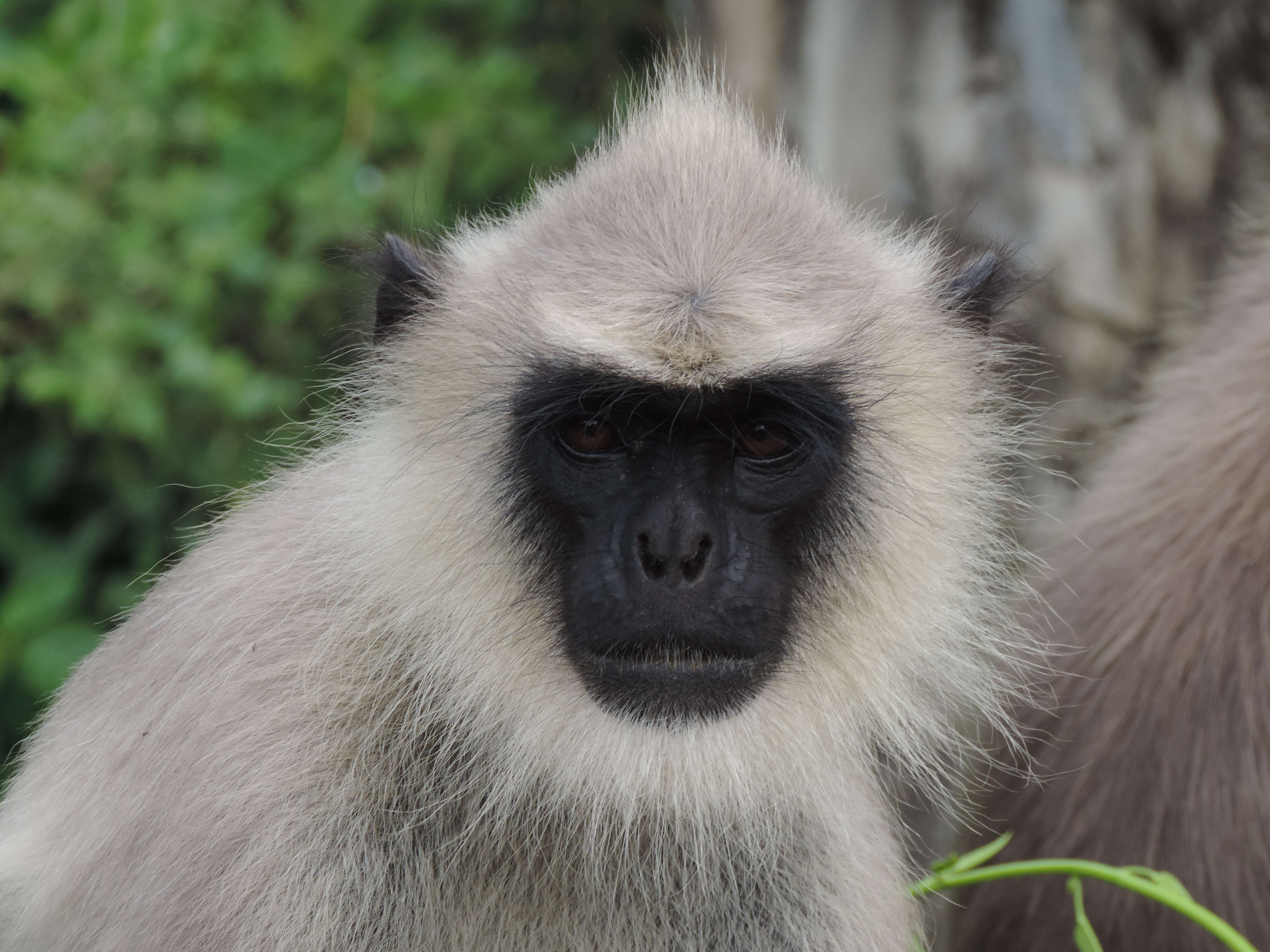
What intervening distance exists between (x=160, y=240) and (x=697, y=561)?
117 inches

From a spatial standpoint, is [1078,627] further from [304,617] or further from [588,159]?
[304,617]

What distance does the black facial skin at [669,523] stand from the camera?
7.03ft

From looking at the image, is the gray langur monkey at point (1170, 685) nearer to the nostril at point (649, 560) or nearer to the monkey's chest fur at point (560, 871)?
the monkey's chest fur at point (560, 871)

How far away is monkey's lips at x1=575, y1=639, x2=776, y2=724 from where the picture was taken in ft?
7.16

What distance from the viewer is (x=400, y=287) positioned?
7.98 feet

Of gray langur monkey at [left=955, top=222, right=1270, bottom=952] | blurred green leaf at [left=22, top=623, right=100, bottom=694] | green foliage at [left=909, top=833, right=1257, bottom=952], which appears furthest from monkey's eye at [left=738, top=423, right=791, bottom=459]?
blurred green leaf at [left=22, top=623, right=100, bottom=694]

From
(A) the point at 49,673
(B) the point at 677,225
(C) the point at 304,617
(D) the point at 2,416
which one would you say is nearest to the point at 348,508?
(C) the point at 304,617

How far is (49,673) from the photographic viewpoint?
4160 millimetres

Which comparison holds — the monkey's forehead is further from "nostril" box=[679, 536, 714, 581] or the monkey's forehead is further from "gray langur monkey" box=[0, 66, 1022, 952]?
"nostril" box=[679, 536, 714, 581]

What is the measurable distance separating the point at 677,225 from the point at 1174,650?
1567mm

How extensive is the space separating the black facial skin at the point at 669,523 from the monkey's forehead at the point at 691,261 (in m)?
0.07

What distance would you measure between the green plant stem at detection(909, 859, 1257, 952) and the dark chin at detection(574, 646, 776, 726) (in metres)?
0.51

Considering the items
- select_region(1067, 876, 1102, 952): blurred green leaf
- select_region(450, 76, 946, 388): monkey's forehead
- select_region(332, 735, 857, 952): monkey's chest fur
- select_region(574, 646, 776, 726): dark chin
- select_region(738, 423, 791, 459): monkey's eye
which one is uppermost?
select_region(450, 76, 946, 388): monkey's forehead

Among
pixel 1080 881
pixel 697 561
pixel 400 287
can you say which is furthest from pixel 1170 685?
pixel 400 287
